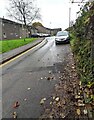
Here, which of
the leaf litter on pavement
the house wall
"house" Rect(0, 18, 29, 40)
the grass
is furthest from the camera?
the house wall

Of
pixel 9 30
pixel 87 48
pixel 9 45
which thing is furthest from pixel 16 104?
pixel 9 30

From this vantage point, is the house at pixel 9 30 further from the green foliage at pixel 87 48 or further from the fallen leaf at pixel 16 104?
the fallen leaf at pixel 16 104

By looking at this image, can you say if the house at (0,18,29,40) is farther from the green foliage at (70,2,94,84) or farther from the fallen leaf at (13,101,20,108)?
the fallen leaf at (13,101,20,108)

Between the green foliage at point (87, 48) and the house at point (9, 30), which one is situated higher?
the house at point (9, 30)

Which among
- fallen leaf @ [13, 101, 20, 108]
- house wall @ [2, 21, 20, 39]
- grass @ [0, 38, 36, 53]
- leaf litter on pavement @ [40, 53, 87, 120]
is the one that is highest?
house wall @ [2, 21, 20, 39]

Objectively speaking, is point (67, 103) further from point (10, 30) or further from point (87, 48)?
point (10, 30)

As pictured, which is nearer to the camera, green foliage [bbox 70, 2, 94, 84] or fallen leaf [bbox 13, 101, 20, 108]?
green foliage [bbox 70, 2, 94, 84]

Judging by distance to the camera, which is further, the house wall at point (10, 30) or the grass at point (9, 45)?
the house wall at point (10, 30)

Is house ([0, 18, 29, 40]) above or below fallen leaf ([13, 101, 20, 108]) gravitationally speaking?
above

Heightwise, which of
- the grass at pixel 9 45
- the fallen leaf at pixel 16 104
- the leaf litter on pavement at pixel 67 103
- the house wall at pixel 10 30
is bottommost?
the fallen leaf at pixel 16 104

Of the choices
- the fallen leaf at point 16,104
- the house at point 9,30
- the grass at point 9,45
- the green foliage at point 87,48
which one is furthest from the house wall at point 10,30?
the fallen leaf at point 16,104

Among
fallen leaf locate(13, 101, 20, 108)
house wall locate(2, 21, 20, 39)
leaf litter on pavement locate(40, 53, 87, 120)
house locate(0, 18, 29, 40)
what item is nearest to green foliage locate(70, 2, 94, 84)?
leaf litter on pavement locate(40, 53, 87, 120)

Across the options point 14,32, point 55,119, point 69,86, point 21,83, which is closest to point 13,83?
point 21,83

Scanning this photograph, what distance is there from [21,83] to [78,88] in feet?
8.38
